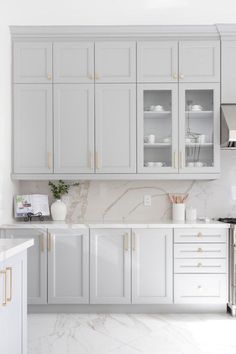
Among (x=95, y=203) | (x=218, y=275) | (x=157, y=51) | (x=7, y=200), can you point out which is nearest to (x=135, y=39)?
(x=157, y=51)

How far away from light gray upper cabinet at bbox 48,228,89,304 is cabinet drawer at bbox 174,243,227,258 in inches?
33.0

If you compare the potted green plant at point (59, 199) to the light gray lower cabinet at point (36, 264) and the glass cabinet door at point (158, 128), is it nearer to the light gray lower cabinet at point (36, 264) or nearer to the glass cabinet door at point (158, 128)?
the light gray lower cabinet at point (36, 264)

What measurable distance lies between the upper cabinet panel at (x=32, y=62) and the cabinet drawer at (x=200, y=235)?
1888 mm

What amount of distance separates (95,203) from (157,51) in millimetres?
1634

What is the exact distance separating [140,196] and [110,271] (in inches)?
36.2

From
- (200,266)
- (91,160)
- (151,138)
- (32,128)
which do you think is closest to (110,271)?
(200,266)

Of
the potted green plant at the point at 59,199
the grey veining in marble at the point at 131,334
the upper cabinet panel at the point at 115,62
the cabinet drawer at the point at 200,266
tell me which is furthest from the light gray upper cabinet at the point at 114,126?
the grey veining in marble at the point at 131,334

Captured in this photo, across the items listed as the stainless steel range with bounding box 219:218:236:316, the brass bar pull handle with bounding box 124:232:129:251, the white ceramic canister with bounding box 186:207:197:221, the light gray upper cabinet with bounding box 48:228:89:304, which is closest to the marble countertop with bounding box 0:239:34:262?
the light gray upper cabinet with bounding box 48:228:89:304

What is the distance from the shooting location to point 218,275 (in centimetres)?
346

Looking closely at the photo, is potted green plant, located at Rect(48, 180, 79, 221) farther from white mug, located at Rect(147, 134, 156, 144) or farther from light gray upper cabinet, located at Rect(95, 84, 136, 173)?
white mug, located at Rect(147, 134, 156, 144)

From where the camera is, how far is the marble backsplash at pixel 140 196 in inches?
159

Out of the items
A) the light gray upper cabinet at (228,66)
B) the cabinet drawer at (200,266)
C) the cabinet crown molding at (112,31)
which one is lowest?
the cabinet drawer at (200,266)

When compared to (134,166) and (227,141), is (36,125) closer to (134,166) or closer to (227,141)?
(134,166)
